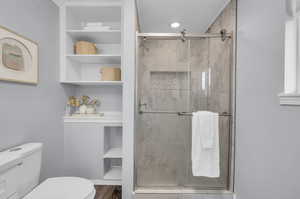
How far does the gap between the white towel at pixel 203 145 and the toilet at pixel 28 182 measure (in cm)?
104

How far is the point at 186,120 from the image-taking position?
167cm

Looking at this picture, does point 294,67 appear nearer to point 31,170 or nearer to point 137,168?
point 137,168

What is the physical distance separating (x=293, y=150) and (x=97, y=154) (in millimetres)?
1803

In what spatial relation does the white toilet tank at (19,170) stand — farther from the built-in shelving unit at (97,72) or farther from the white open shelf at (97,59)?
the white open shelf at (97,59)

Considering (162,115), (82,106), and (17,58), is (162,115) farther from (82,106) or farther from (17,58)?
(17,58)

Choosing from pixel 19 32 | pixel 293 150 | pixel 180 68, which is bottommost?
pixel 293 150

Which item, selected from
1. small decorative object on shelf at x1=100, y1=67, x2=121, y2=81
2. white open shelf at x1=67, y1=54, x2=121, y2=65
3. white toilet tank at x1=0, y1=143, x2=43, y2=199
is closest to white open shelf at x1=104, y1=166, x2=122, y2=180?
white toilet tank at x1=0, y1=143, x2=43, y2=199

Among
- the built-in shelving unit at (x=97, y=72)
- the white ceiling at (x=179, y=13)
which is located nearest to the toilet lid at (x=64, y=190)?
the built-in shelving unit at (x=97, y=72)

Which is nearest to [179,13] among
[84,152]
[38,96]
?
[38,96]

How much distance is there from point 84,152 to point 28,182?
641mm

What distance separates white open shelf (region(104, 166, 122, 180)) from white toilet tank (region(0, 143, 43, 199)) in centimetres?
79

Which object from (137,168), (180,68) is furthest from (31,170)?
(180,68)

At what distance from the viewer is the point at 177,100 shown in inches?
65.7

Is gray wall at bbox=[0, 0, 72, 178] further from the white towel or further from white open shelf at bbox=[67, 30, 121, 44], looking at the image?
the white towel
